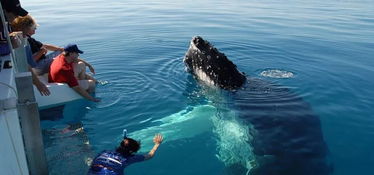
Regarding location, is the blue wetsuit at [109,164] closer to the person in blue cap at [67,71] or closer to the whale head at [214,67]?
the person in blue cap at [67,71]

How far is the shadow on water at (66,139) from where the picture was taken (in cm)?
760

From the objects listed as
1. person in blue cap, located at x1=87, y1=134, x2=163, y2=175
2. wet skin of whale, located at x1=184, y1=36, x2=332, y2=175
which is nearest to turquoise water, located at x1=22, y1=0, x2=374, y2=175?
wet skin of whale, located at x1=184, y1=36, x2=332, y2=175

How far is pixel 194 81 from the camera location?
12.2 m

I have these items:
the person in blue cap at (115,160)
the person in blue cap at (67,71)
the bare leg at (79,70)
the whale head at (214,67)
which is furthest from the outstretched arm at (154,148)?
the bare leg at (79,70)

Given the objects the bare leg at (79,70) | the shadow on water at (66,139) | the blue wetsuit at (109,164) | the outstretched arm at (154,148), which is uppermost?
the bare leg at (79,70)

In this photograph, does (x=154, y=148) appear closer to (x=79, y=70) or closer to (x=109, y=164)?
(x=109, y=164)

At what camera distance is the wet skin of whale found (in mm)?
7973

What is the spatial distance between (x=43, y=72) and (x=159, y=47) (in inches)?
292

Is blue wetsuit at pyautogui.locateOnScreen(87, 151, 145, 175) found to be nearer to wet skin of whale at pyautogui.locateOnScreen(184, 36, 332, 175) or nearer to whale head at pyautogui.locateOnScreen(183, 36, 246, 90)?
wet skin of whale at pyautogui.locateOnScreen(184, 36, 332, 175)

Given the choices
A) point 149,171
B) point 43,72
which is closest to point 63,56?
point 43,72

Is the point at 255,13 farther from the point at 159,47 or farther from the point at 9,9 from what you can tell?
the point at 9,9

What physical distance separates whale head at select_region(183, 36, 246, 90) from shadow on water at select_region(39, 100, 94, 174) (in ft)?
11.7

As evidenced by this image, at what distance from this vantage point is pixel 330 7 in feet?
110

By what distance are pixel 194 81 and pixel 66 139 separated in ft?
15.9
